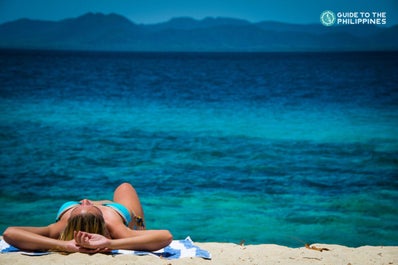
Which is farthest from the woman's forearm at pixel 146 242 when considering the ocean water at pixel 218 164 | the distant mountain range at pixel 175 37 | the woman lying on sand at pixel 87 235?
the distant mountain range at pixel 175 37

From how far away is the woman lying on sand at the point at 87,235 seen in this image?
157 inches

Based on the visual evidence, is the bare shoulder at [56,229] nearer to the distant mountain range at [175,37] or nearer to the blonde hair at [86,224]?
the blonde hair at [86,224]

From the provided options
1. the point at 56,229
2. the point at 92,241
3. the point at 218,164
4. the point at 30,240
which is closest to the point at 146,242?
the point at 92,241

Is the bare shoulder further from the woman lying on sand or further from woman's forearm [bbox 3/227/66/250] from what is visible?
woman's forearm [bbox 3/227/66/250]

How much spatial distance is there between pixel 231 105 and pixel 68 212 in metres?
19.5

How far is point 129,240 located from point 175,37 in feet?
464

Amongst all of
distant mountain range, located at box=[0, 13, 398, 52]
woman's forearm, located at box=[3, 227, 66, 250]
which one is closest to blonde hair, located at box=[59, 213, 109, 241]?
woman's forearm, located at box=[3, 227, 66, 250]

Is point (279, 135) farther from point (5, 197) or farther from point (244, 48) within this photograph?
point (244, 48)

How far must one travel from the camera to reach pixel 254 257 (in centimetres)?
431

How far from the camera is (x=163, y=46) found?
138 metres

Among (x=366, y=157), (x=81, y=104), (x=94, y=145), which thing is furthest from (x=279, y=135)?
(x=81, y=104)

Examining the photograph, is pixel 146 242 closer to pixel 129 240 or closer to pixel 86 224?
pixel 129 240

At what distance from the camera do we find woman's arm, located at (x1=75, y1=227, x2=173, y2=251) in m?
3.95

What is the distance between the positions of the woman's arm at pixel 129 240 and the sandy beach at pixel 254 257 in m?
0.09
